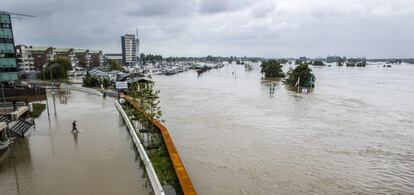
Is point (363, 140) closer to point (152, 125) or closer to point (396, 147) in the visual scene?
point (396, 147)

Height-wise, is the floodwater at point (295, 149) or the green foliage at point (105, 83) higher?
the green foliage at point (105, 83)

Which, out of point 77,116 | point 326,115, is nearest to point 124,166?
point 77,116

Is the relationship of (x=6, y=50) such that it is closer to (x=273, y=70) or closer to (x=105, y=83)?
(x=105, y=83)

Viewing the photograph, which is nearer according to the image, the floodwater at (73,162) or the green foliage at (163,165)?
the green foliage at (163,165)

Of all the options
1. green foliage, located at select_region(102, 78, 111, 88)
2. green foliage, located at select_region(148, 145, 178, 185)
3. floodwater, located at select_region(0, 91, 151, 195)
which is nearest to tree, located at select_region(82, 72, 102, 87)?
green foliage, located at select_region(102, 78, 111, 88)

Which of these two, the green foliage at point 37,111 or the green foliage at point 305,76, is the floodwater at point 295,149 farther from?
the green foliage at point 305,76

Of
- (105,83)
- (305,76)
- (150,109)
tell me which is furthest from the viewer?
(305,76)

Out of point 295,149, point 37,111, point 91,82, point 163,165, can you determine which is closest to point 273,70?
point 91,82

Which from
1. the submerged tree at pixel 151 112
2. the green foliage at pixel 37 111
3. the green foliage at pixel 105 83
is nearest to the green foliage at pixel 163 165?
A: the submerged tree at pixel 151 112
